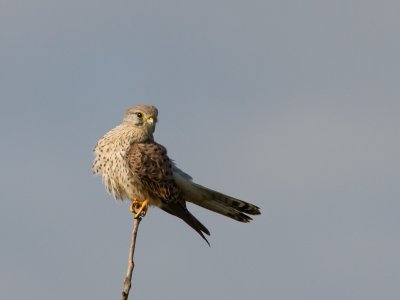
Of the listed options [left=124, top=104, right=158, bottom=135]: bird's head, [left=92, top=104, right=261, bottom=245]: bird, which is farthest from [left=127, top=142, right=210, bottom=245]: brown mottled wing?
[left=124, top=104, right=158, bottom=135]: bird's head

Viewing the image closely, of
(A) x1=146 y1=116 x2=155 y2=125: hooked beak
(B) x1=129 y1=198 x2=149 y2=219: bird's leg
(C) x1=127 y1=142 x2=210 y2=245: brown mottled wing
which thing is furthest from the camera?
(A) x1=146 y1=116 x2=155 y2=125: hooked beak

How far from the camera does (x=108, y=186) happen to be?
816 cm

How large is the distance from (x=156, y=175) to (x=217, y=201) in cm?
73

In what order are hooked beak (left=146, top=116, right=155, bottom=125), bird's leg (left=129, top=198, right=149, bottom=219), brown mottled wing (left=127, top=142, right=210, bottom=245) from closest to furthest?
1. bird's leg (left=129, top=198, right=149, bottom=219)
2. brown mottled wing (left=127, top=142, right=210, bottom=245)
3. hooked beak (left=146, top=116, right=155, bottom=125)

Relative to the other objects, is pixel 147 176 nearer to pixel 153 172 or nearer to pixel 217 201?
pixel 153 172

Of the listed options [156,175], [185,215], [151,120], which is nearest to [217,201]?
[185,215]

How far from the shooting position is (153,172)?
8.11m

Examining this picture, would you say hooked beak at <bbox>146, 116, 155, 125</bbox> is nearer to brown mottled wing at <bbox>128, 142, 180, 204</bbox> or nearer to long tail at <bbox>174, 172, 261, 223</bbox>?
brown mottled wing at <bbox>128, 142, 180, 204</bbox>

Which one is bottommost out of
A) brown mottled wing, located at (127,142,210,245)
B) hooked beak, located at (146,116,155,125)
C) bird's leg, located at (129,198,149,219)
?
bird's leg, located at (129,198,149,219)

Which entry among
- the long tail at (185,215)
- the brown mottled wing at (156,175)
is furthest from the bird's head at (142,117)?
the long tail at (185,215)

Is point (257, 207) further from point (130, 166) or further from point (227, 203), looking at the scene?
point (130, 166)

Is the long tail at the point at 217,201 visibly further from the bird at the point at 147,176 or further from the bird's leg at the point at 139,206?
the bird's leg at the point at 139,206

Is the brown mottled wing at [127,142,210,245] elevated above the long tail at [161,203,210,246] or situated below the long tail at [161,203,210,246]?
above

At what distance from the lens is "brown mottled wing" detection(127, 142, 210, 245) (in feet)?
26.5
